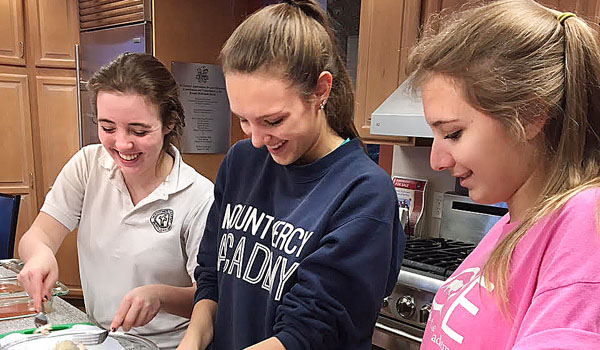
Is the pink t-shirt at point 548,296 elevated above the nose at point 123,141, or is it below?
below

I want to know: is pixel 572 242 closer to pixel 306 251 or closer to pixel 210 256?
pixel 306 251

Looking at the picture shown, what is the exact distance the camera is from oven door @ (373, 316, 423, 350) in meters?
1.82

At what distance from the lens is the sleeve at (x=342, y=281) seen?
0.80 metres

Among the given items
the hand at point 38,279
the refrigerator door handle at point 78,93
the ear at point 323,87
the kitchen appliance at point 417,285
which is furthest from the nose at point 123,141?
the refrigerator door handle at point 78,93

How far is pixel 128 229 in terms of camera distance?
4.36 ft

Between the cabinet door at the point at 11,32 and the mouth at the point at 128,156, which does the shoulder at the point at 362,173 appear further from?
the cabinet door at the point at 11,32

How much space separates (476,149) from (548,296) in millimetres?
183

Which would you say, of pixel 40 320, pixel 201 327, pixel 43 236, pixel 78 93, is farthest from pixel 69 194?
pixel 78 93

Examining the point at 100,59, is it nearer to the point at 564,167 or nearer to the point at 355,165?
the point at 355,165

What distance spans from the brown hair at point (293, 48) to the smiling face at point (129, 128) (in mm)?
444

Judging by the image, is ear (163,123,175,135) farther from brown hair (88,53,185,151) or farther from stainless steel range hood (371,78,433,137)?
stainless steel range hood (371,78,433,137)

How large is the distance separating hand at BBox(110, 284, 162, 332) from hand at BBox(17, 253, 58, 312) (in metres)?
0.24

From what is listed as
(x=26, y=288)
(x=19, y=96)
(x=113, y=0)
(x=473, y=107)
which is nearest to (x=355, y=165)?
(x=473, y=107)

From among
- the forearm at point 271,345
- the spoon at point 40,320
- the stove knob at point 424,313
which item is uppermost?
the forearm at point 271,345
